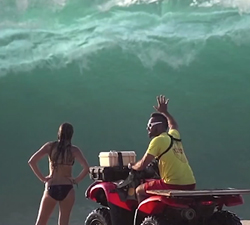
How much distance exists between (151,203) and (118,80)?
7.80 meters

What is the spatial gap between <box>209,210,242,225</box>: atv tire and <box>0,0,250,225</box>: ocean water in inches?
267

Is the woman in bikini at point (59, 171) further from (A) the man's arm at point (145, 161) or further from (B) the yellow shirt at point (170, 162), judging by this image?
(B) the yellow shirt at point (170, 162)

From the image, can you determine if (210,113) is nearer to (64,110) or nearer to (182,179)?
(64,110)

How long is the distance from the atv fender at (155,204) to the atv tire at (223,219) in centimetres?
50

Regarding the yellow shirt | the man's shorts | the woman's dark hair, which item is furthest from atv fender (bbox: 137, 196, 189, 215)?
the woman's dark hair

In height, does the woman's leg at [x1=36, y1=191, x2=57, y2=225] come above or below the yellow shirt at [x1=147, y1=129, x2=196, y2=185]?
below

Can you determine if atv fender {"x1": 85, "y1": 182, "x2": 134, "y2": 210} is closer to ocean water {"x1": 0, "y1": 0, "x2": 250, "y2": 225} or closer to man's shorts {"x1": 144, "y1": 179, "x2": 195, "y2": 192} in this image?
man's shorts {"x1": 144, "y1": 179, "x2": 195, "y2": 192}

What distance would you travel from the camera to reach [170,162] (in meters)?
5.32

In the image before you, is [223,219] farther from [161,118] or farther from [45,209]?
[45,209]

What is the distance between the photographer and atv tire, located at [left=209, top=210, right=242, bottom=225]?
5316mm

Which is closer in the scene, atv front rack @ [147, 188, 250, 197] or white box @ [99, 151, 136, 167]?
atv front rack @ [147, 188, 250, 197]

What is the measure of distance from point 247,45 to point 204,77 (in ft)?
3.58

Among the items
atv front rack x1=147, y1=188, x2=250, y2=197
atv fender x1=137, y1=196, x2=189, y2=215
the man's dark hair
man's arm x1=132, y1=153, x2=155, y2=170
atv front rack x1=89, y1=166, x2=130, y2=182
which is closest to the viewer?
atv front rack x1=147, y1=188, x2=250, y2=197

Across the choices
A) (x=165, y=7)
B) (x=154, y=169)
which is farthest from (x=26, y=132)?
(x=154, y=169)
